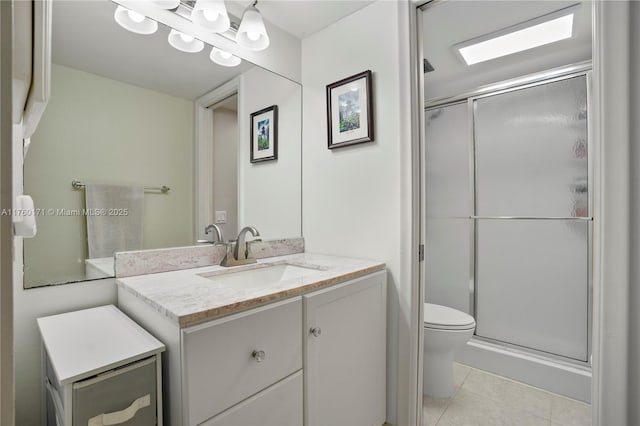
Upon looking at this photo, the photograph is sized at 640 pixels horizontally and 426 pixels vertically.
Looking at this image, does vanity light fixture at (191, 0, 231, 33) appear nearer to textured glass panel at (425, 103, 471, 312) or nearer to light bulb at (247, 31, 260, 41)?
light bulb at (247, 31, 260, 41)

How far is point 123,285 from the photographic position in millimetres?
1103

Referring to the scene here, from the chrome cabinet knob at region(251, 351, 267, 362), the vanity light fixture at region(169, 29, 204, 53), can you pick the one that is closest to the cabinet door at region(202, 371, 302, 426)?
the chrome cabinet knob at region(251, 351, 267, 362)

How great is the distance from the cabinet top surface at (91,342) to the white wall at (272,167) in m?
0.79

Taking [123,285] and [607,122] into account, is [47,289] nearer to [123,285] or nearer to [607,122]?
[123,285]

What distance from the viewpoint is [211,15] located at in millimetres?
1368

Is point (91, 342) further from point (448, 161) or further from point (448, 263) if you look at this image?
point (448, 161)

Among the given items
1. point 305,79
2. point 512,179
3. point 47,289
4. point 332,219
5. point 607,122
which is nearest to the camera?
point 607,122

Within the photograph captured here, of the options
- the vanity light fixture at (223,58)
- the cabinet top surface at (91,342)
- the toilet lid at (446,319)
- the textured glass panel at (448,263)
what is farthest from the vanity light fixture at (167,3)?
the textured glass panel at (448,263)

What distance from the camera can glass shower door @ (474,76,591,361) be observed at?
196 centimetres

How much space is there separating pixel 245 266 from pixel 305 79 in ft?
4.17

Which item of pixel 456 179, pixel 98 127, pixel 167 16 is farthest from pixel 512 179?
pixel 98 127

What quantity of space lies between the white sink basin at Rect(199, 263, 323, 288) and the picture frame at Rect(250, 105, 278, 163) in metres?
0.66

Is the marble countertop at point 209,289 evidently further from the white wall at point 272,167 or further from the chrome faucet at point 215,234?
the white wall at point 272,167

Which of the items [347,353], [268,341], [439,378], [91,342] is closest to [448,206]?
[439,378]
